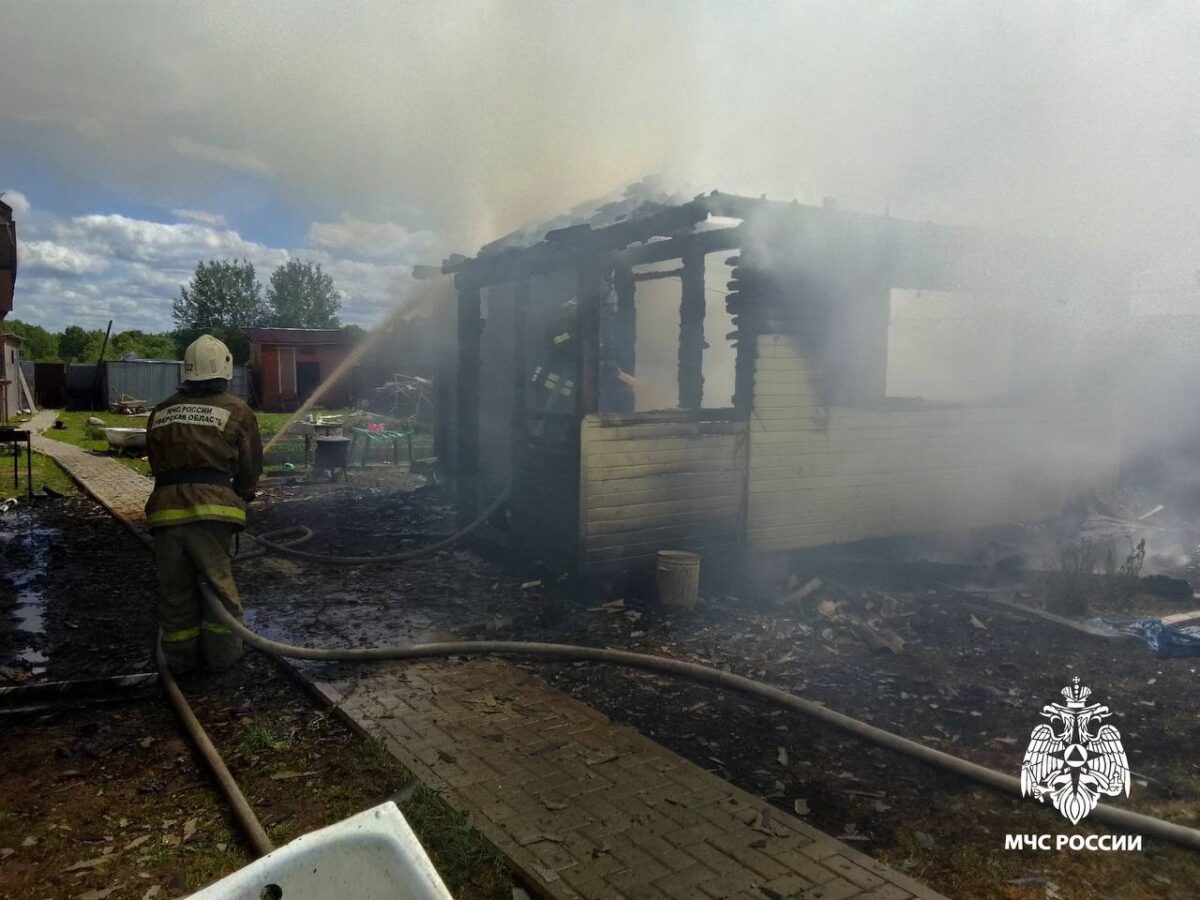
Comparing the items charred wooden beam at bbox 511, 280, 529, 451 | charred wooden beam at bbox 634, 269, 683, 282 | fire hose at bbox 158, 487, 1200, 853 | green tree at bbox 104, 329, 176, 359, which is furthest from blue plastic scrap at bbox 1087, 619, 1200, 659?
green tree at bbox 104, 329, 176, 359

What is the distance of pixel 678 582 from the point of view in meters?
6.94

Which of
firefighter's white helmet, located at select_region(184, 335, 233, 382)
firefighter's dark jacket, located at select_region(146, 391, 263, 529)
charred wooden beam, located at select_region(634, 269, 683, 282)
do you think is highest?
charred wooden beam, located at select_region(634, 269, 683, 282)

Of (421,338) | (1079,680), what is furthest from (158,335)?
(1079,680)

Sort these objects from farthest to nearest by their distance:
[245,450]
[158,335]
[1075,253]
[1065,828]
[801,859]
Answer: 1. [158,335]
2. [1075,253]
3. [245,450]
4. [1065,828]
5. [801,859]

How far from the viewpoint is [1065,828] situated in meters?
3.52

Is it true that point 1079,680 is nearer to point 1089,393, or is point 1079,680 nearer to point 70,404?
point 1089,393

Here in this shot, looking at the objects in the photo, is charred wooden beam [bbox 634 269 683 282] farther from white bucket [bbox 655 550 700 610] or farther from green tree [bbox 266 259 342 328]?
green tree [bbox 266 259 342 328]

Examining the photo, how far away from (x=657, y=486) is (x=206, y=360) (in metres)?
4.06

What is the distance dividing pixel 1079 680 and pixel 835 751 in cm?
233

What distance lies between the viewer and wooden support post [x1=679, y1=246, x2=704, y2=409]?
8938 mm

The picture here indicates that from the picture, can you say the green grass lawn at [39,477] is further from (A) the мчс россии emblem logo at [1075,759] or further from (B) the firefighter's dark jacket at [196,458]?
(A) the мчс россии emblem logo at [1075,759]

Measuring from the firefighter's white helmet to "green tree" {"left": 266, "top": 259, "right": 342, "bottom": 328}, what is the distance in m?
68.4

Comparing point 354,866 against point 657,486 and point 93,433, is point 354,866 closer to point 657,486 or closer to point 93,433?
point 657,486

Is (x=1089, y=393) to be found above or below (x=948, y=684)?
above
